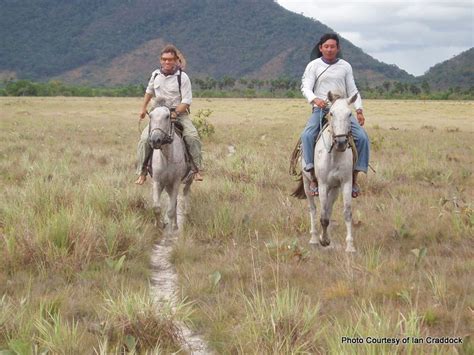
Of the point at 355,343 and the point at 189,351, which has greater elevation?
→ the point at 355,343

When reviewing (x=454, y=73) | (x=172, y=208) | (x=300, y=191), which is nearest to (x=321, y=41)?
(x=300, y=191)

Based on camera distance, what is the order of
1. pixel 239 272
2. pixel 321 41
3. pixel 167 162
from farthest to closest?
pixel 167 162
pixel 321 41
pixel 239 272

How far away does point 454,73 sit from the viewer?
13825cm

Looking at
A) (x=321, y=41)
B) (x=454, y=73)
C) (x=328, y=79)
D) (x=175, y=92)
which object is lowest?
(x=175, y=92)

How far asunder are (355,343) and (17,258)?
3.73m

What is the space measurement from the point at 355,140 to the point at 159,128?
2.62m

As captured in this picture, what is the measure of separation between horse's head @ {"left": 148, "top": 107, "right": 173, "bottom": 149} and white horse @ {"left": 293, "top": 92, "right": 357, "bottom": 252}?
205 cm

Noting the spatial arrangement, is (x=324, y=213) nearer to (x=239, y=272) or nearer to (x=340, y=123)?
(x=340, y=123)

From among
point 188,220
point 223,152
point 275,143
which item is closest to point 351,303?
point 188,220

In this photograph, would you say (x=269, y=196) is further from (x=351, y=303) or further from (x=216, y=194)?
(x=351, y=303)

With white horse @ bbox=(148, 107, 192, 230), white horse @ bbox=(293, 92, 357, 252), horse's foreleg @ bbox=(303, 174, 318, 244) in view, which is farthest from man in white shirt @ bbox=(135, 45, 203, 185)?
white horse @ bbox=(293, 92, 357, 252)

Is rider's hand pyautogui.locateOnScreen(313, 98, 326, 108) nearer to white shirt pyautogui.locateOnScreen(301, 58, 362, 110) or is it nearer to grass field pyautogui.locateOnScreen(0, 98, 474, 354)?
white shirt pyautogui.locateOnScreen(301, 58, 362, 110)

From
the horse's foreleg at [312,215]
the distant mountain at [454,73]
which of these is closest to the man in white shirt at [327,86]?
the horse's foreleg at [312,215]

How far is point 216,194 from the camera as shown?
→ 384 inches
